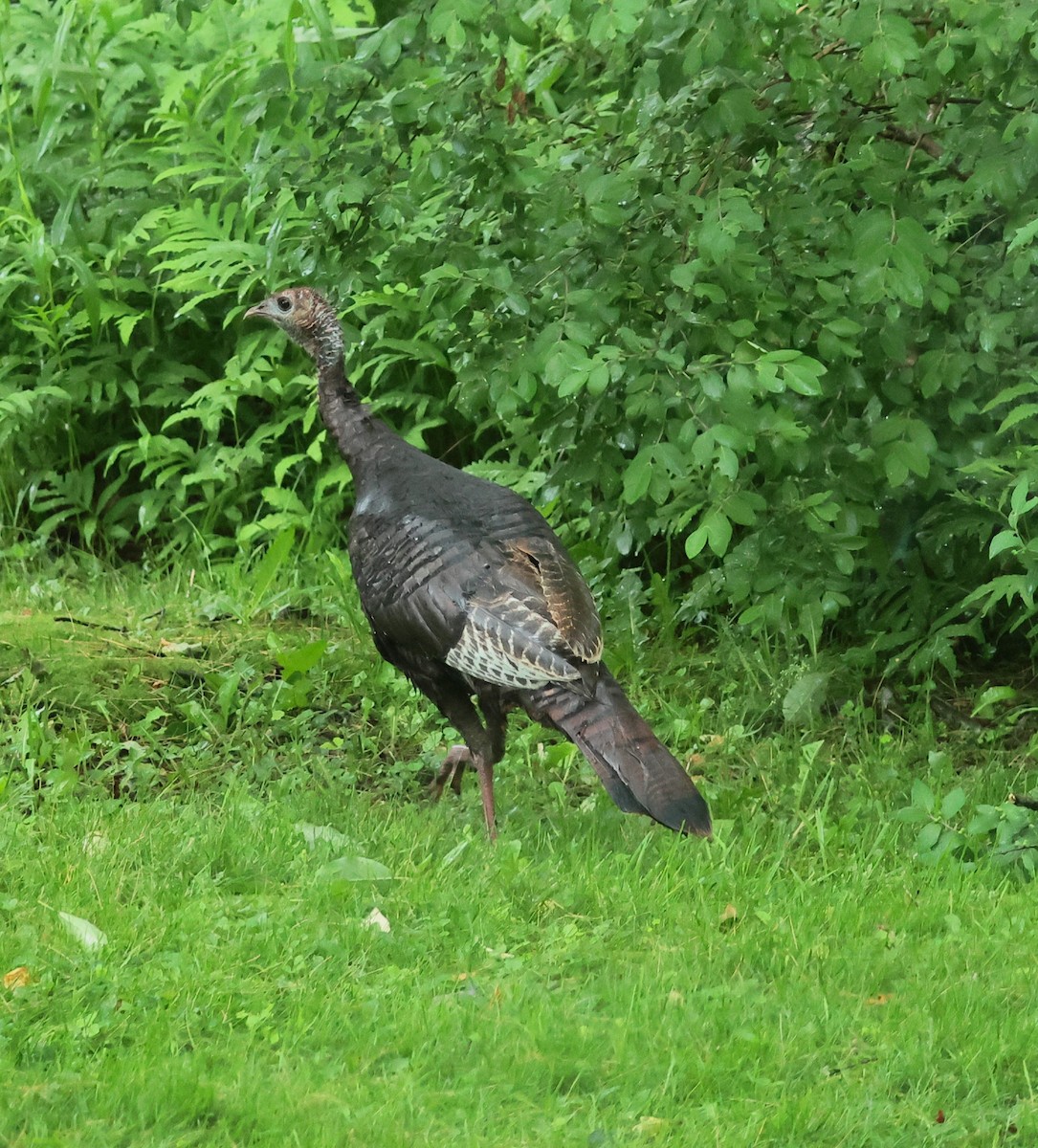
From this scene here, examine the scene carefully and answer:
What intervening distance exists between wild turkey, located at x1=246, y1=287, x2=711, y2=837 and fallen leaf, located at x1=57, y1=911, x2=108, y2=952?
1.34 meters

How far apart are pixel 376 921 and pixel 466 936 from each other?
225 millimetres

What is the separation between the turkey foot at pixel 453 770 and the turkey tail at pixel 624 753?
0.65 metres

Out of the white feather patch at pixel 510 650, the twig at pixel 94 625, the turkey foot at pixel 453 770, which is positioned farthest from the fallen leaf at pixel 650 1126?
the twig at pixel 94 625

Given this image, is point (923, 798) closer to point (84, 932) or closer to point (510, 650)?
point (510, 650)

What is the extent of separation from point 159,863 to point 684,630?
2957mm

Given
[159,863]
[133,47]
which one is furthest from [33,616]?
[133,47]

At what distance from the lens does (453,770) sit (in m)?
5.23

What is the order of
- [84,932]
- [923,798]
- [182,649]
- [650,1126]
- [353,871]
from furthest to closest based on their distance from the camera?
[182,649], [923,798], [353,871], [84,932], [650,1126]

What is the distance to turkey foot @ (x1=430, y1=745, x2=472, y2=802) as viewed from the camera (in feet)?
17.0

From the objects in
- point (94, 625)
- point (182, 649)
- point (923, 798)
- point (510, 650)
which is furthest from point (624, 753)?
point (94, 625)

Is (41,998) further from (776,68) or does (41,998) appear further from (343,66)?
(776,68)

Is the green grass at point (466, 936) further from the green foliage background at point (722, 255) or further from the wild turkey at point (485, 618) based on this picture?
the green foliage background at point (722, 255)

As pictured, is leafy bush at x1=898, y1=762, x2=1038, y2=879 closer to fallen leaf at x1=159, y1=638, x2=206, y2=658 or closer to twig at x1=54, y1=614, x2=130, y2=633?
fallen leaf at x1=159, y1=638, x2=206, y2=658

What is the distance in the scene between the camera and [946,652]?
18.5 feet
